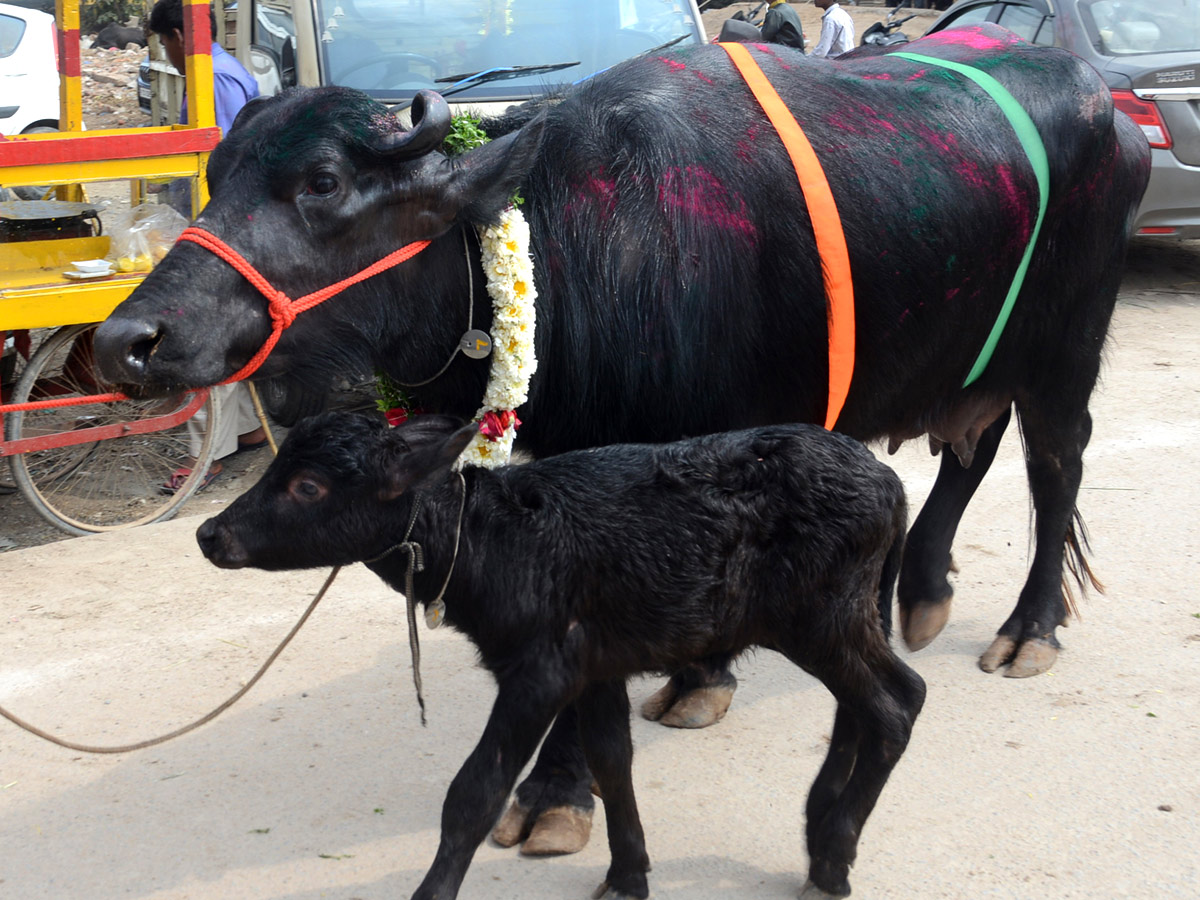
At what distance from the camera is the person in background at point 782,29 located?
8289 mm

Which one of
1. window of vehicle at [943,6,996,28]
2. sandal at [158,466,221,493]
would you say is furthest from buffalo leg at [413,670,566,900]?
window of vehicle at [943,6,996,28]

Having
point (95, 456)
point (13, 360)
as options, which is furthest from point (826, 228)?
point (13, 360)

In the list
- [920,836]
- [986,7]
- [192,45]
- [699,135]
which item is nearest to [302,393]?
[699,135]

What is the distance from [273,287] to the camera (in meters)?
2.52

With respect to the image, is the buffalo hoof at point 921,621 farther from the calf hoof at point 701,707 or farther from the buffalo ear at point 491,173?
the buffalo ear at point 491,173

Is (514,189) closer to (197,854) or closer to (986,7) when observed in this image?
(197,854)

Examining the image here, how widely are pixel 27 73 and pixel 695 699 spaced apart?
1065cm

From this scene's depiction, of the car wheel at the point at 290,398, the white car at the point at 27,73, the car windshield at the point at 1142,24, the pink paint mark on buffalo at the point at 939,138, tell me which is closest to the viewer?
the car wheel at the point at 290,398

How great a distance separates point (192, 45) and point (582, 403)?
2.85 m

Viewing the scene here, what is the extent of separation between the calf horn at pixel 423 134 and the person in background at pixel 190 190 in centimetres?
290

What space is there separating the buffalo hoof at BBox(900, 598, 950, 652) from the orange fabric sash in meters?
1.19

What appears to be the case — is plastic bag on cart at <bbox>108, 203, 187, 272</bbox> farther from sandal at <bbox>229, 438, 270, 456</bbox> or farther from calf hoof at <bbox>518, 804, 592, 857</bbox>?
calf hoof at <bbox>518, 804, 592, 857</bbox>

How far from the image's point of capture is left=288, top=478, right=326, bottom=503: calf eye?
2.54 metres

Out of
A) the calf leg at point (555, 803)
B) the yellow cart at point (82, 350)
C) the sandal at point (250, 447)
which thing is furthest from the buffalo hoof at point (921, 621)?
the sandal at point (250, 447)
